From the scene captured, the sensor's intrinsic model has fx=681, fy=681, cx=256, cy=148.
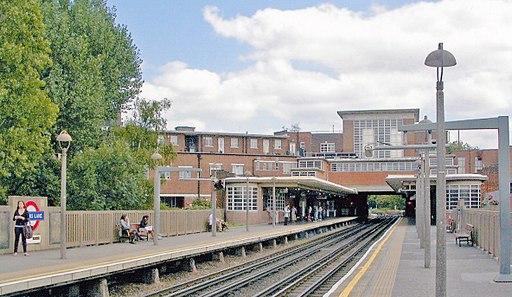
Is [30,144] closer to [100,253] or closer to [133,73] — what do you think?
[100,253]

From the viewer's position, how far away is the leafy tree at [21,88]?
25453 mm

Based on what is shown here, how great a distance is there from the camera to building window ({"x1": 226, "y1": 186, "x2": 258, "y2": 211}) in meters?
48.9

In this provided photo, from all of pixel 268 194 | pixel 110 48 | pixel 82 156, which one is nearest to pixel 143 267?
pixel 82 156

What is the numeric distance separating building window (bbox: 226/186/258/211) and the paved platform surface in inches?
950

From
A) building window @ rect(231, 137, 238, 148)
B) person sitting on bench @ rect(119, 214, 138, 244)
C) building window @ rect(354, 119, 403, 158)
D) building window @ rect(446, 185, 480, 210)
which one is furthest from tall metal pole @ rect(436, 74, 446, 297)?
building window @ rect(354, 119, 403, 158)

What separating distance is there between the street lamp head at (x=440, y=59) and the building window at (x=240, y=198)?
3749 cm

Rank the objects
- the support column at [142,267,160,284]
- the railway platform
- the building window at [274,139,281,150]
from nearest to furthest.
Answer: the railway platform
the support column at [142,267,160,284]
the building window at [274,139,281,150]

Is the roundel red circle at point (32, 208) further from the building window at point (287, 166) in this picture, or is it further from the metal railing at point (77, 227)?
the building window at point (287, 166)

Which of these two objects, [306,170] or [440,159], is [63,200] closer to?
[440,159]

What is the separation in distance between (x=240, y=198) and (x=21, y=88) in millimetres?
24902

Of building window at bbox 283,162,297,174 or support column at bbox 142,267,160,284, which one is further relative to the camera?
building window at bbox 283,162,297,174

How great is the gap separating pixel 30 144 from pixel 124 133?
1763 cm

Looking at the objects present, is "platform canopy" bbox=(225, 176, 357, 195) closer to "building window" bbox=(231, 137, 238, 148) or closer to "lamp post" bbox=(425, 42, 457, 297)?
"building window" bbox=(231, 137, 238, 148)

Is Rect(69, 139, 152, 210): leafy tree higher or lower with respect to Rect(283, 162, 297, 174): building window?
lower
